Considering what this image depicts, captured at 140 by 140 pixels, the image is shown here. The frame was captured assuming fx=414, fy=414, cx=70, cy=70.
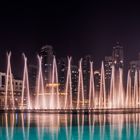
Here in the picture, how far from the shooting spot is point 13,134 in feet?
60.4

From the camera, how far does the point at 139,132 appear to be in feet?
61.6

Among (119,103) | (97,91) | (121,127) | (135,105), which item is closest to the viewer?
(121,127)

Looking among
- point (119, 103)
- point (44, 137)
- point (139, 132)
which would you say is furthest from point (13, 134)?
point (119, 103)

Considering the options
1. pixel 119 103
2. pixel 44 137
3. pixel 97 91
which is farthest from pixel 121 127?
pixel 97 91

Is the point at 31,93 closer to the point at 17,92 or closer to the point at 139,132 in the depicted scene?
the point at 17,92

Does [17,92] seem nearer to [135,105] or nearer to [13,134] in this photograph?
[135,105]

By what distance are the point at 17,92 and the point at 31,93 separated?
Result: 64.8 ft

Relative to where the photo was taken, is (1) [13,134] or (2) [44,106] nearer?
(1) [13,134]

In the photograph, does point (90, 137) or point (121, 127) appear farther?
point (121, 127)

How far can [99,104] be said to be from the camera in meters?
62.0

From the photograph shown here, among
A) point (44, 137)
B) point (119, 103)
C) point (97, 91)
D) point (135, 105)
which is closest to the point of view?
point (44, 137)

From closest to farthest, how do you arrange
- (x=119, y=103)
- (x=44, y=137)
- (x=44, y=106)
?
(x=44, y=137) < (x=44, y=106) < (x=119, y=103)

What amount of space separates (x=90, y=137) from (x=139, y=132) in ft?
8.44

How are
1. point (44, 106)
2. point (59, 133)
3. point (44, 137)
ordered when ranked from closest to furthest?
point (44, 137) < point (59, 133) < point (44, 106)
